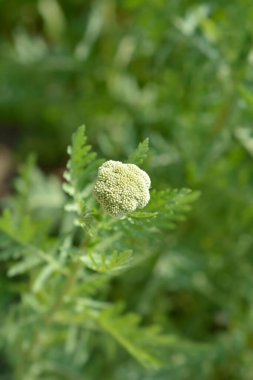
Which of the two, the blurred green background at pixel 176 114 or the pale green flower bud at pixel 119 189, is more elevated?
the blurred green background at pixel 176 114

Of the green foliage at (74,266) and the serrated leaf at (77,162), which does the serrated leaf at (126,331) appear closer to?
the green foliage at (74,266)

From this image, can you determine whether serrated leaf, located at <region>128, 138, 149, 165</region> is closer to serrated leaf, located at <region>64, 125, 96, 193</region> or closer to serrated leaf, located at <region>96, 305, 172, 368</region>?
serrated leaf, located at <region>64, 125, 96, 193</region>

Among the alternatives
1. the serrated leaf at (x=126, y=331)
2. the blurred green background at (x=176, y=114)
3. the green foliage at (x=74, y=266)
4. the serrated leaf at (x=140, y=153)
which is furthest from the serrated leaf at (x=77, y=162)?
the blurred green background at (x=176, y=114)

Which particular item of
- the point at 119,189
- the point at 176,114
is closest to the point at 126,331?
the point at 119,189

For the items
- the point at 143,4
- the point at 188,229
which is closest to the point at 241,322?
the point at 188,229

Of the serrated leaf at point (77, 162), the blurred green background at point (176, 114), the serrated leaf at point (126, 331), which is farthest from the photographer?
the blurred green background at point (176, 114)

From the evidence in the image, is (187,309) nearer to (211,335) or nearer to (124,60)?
(211,335)
